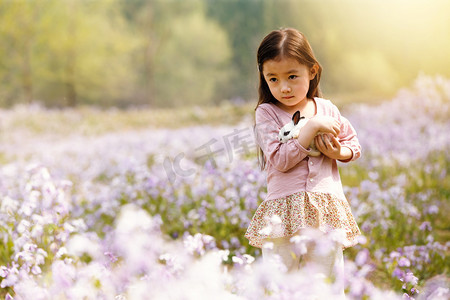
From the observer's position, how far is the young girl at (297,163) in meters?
2.60

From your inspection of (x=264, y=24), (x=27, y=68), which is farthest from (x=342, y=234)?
(x=264, y=24)

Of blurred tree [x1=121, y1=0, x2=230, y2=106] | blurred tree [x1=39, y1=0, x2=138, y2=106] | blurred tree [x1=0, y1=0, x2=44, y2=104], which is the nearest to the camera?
blurred tree [x1=0, y1=0, x2=44, y2=104]

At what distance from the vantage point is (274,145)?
8.83 feet

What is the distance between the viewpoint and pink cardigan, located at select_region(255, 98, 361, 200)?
2621mm

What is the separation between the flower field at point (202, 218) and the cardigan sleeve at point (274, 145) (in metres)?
0.51

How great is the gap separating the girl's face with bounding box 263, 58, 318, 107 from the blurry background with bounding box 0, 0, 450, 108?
12.5m

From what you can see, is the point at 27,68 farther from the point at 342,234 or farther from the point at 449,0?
the point at 342,234

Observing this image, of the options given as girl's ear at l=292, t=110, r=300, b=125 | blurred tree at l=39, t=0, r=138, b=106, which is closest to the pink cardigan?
girl's ear at l=292, t=110, r=300, b=125

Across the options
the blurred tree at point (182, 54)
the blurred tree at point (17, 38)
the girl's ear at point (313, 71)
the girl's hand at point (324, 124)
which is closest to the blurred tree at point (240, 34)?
the blurred tree at point (182, 54)

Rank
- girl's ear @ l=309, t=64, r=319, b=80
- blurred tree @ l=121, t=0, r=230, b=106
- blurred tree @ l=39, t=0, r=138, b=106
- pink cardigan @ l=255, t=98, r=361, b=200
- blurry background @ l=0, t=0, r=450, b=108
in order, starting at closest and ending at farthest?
pink cardigan @ l=255, t=98, r=361, b=200 → girl's ear @ l=309, t=64, r=319, b=80 → blurry background @ l=0, t=0, r=450, b=108 → blurred tree @ l=39, t=0, r=138, b=106 → blurred tree @ l=121, t=0, r=230, b=106

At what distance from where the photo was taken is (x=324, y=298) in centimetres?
181

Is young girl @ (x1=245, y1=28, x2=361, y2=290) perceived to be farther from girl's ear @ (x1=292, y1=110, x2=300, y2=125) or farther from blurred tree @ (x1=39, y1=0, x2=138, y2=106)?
blurred tree @ (x1=39, y1=0, x2=138, y2=106)

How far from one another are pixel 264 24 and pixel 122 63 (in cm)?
911

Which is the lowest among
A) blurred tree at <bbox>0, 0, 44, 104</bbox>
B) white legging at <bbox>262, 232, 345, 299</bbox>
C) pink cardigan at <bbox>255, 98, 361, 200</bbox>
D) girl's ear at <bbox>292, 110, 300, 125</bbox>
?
white legging at <bbox>262, 232, 345, 299</bbox>
